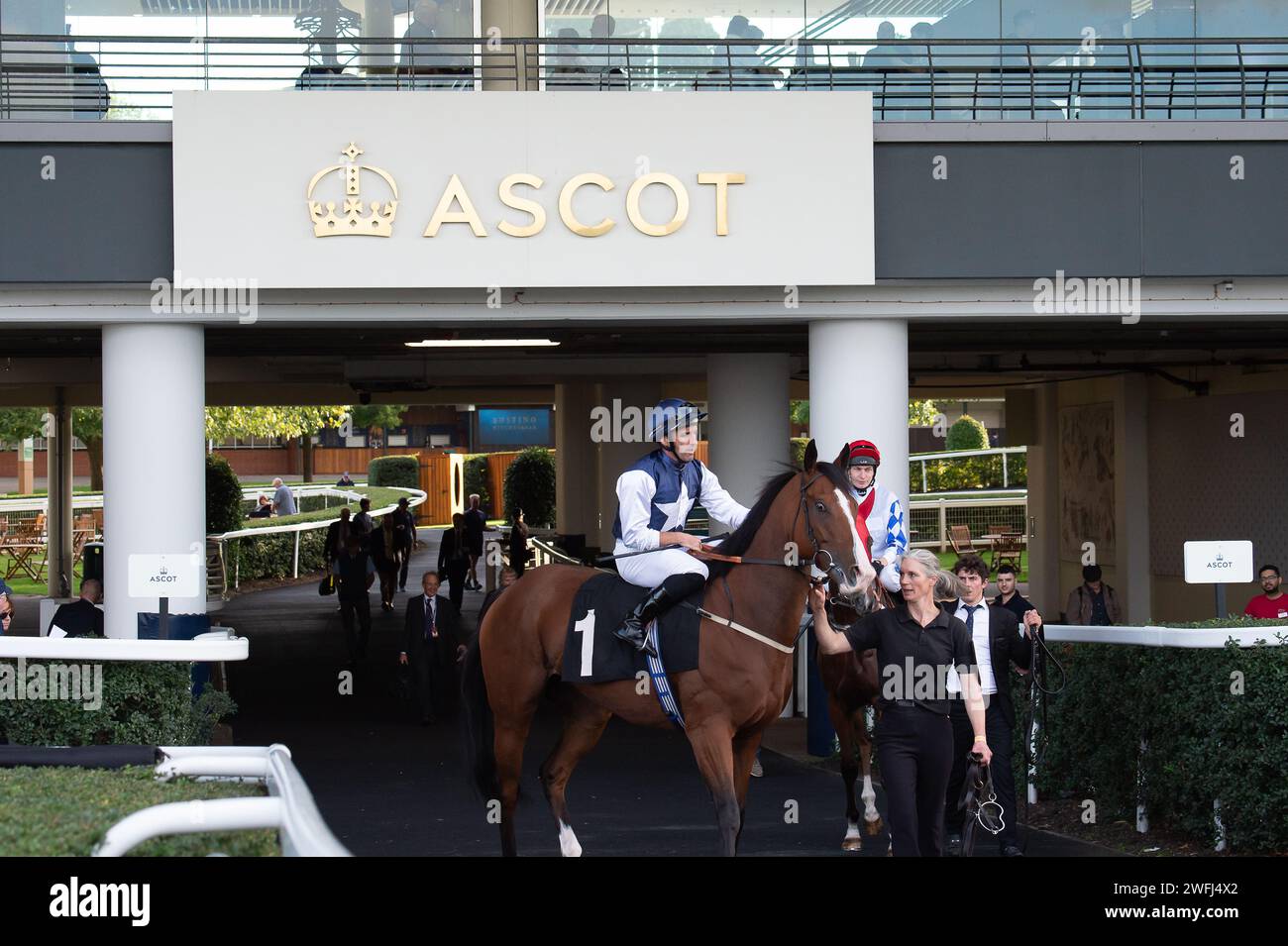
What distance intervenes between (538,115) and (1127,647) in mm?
6355

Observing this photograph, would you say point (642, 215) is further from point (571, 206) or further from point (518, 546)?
point (518, 546)

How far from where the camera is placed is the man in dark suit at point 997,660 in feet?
28.6

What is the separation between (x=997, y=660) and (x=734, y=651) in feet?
6.52

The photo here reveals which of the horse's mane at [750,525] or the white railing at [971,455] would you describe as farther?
the white railing at [971,455]

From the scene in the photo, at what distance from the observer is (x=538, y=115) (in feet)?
40.9

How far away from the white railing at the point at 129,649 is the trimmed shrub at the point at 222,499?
22.0 metres

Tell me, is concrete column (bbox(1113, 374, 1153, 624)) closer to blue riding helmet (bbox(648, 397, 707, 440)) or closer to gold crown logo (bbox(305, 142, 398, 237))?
gold crown logo (bbox(305, 142, 398, 237))

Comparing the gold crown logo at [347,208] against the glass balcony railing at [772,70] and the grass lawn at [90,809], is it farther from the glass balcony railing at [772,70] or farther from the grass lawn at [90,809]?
the grass lawn at [90,809]

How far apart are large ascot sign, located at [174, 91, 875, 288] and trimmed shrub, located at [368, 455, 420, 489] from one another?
41608 millimetres

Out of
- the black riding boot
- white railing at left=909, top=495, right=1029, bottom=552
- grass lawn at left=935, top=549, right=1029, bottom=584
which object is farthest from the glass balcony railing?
white railing at left=909, top=495, right=1029, bottom=552

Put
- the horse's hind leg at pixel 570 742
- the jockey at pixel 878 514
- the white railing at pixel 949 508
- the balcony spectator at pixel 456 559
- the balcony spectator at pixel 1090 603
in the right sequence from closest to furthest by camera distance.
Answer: the horse's hind leg at pixel 570 742
the jockey at pixel 878 514
the balcony spectator at pixel 1090 603
the balcony spectator at pixel 456 559
the white railing at pixel 949 508

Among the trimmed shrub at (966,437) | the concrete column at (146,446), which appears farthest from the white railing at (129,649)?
the trimmed shrub at (966,437)

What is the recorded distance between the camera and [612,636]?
26.3 feet

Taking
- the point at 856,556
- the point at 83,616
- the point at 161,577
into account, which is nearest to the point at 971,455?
the point at 83,616
